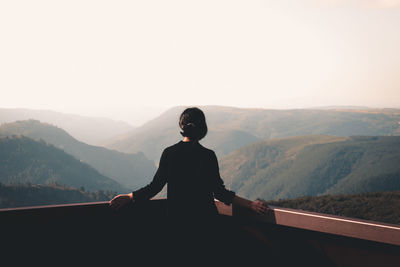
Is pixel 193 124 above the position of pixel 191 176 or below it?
above

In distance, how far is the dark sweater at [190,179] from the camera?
2.31 meters

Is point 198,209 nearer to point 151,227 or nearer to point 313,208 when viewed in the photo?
point 151,227

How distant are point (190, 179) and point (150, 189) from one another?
359 mm

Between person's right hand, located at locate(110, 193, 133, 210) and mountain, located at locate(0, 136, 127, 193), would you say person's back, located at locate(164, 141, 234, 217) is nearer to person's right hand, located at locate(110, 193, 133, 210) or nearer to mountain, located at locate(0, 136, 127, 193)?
person's right hand, located at locate(110, 193, 133, 210)

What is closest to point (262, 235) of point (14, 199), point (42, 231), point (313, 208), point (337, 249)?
point (337, 249)

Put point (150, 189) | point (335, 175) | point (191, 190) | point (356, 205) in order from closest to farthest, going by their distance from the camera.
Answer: point (191, 190) → point (150, 189) → point (356, 205) → point (335, 175)

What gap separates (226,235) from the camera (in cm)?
276

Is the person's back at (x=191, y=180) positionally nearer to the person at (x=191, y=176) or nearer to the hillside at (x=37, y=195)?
the person at (x=191, y=176)

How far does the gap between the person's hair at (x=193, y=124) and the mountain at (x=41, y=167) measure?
566ft

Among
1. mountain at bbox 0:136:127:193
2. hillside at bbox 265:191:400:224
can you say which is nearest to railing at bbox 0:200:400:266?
hillside at bbox 265:191:400:224

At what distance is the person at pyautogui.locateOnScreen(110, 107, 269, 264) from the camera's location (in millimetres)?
2281

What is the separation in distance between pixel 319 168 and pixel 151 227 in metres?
200

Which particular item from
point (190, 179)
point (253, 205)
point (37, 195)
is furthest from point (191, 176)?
point (37, 195)

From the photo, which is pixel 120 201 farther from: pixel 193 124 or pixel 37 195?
pixel 37 195
